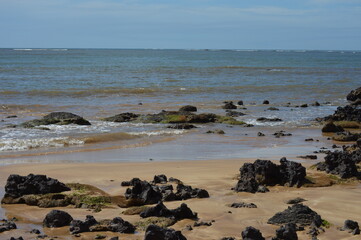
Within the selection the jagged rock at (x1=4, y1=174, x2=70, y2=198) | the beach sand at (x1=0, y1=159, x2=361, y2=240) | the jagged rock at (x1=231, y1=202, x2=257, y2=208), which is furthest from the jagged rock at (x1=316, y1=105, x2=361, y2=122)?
the jagged rock at (x1=4, y1=174, x2=70, y2=198)

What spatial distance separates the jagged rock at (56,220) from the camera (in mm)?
7680

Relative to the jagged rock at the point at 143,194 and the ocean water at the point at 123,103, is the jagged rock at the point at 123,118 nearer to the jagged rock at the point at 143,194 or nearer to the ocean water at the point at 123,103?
the ocean water at the point at 123,103

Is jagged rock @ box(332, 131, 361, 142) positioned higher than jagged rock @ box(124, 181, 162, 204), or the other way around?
jagged rock @ box(124, 181, 162, 204)

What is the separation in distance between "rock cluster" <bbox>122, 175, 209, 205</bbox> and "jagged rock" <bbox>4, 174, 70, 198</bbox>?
1.42m

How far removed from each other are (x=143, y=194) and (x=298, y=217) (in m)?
2.68

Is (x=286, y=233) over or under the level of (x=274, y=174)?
over

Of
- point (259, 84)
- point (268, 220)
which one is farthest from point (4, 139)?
point (259, 84)

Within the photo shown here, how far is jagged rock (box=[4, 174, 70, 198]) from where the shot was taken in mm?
9422

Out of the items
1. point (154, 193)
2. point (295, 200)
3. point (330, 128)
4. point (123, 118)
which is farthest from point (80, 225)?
point (123, 118)

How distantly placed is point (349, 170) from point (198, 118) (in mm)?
12138

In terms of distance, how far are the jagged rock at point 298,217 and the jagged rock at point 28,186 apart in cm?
404

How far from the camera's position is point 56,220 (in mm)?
7680

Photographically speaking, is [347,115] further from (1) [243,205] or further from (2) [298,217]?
(2) [298,217]

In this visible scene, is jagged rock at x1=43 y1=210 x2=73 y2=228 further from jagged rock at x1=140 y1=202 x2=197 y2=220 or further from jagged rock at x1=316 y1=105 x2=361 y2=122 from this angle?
jagged rock at x1=316 y1=105 x2=361 y2=122
